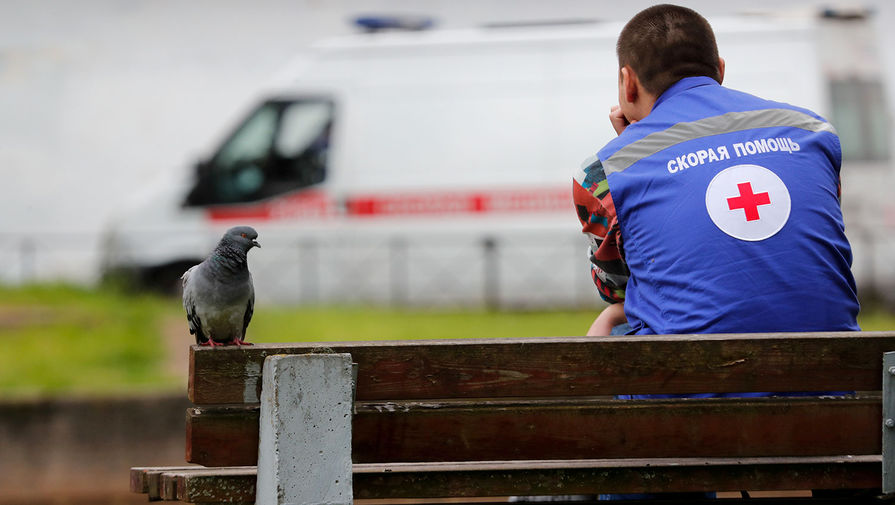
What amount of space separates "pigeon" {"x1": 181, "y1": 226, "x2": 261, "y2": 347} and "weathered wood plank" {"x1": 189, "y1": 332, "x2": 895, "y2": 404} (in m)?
0.90

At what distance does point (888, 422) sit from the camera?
8.45 ft

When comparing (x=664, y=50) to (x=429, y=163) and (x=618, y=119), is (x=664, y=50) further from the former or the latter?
(x=429, y=163)

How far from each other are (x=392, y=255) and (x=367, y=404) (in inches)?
373

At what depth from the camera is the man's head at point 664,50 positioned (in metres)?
2.96

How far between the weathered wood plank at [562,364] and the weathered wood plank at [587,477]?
0.21m

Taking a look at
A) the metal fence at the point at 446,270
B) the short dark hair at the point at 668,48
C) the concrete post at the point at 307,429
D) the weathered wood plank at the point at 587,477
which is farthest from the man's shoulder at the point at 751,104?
the metal fence at the point at 446,270

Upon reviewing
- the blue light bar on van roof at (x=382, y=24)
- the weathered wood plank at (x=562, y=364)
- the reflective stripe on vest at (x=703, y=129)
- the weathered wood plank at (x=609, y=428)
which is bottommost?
the weathered wood plank at (x=609, y=428)

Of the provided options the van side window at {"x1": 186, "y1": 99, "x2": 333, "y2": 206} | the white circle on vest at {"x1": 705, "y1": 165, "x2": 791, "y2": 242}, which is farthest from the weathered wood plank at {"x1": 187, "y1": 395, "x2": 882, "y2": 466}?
the van side window at {"x1": 186, "y1": 99, "x2": 333, "y2": 206}

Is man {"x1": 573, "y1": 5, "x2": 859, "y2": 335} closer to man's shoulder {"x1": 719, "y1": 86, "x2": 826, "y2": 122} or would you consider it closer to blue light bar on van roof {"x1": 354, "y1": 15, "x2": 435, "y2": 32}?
man's shoulder {"x1": 719, "y1": 86, "x2": 826, "y2": 122}

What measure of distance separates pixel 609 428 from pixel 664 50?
98 cm

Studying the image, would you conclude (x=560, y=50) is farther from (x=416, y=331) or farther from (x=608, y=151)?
(x=608, y=151)

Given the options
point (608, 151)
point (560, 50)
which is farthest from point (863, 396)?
point (560, 50)

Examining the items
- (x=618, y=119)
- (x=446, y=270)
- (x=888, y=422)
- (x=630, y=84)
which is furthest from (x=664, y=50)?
(x=446, y=270)

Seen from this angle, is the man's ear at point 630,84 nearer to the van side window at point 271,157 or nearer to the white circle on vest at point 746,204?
the white circle on vest at point 746,204
